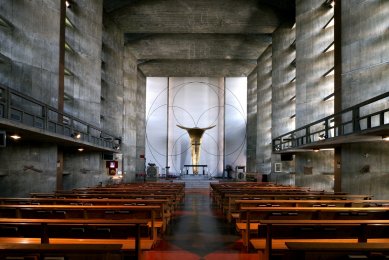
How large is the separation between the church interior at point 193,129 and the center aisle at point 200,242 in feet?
0.15

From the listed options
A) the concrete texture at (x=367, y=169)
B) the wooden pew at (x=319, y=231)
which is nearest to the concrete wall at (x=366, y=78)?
the concrete texture at (x=367, y=169)

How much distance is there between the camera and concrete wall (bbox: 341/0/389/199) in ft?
36.0

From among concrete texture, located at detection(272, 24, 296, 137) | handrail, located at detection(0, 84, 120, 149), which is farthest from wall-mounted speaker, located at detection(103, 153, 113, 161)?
concrete texture, located at detection(272, 24, 296, 137)

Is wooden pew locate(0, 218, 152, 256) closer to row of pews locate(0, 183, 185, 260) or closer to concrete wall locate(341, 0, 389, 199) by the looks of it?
row of pews locate(0, 183, 185, 260)

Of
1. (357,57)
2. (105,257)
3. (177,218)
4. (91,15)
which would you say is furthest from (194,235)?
(91,15)

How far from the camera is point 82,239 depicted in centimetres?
424

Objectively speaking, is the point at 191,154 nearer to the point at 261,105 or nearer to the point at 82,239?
the point at 261,105

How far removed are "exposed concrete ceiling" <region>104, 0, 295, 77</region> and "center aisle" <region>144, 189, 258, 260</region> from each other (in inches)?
588

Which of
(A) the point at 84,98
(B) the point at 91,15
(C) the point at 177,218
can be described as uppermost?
(B) the point at 91,15

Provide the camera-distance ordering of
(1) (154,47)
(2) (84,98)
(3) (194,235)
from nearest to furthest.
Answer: (3) (194,235), (2) (84,98), (1) (154,47)

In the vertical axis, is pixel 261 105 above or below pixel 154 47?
below

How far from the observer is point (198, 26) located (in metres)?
22.9

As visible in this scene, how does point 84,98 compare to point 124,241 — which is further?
point 84,98

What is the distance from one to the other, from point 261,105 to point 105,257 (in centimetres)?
2608
